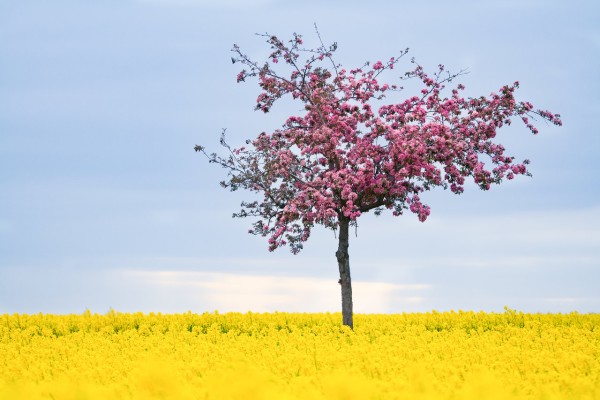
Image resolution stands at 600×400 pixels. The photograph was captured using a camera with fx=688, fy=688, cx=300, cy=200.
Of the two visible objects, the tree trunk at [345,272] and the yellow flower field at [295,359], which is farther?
the tree trunk at [345,272]

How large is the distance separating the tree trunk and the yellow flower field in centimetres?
59

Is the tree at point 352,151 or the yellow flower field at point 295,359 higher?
the tree at point 352,151

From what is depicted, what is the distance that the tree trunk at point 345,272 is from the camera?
1958 centimetres

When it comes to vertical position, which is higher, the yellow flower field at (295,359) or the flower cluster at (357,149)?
the flower cluster at (357,149)

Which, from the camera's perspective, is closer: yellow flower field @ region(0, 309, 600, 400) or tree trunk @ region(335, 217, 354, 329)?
yellow flower field @ region(0, 309, 600, 400)

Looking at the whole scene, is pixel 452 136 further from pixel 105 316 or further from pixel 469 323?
pixel 105 316

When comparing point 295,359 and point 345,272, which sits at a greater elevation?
point 345,272

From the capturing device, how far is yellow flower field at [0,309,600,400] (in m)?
7.70

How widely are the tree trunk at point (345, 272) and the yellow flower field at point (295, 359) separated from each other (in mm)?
591

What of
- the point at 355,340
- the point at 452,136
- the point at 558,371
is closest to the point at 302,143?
→ the point at 452,136

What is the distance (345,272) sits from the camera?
19578mm

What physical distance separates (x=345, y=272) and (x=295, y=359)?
8.07m

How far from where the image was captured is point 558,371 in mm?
10938

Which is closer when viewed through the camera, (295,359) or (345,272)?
(295,359)
